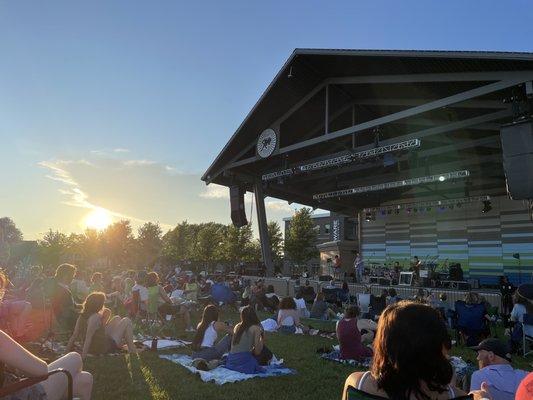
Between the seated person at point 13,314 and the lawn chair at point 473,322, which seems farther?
the lawn chair at point 473,322

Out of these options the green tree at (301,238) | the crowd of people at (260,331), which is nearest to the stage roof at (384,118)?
the crowd of people at (260,331)

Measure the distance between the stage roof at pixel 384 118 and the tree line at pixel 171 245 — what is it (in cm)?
1686

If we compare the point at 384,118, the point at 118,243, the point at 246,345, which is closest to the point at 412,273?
the point at 384,118

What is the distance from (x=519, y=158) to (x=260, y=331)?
301 inches

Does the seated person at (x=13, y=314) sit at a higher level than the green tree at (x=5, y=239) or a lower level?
lower

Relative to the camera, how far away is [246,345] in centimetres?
643

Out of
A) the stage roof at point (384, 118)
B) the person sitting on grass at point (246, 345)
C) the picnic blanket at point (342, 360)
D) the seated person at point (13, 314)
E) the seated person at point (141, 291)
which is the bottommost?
the picnic blanket at point (342, 360)

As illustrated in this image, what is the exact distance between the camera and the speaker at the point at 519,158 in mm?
9812

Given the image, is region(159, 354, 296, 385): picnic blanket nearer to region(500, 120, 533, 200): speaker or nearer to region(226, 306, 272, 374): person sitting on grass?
region(226, 306, 272, 374): person sitting on grass

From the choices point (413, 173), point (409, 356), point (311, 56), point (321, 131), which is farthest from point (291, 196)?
point (409, 356)

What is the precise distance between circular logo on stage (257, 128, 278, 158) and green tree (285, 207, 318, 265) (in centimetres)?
2335

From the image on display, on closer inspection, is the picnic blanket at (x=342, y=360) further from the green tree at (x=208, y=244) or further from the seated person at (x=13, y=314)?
the green tree at (x=208, y=244)

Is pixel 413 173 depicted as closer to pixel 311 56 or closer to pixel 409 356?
pixel 311 56

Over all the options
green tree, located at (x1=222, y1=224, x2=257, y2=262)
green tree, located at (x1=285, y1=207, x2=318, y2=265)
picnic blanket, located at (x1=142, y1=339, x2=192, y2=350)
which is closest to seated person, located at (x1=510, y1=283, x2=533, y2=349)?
picnic blanket, located at (x1=142, y1=339, x2=192, y2=350)
